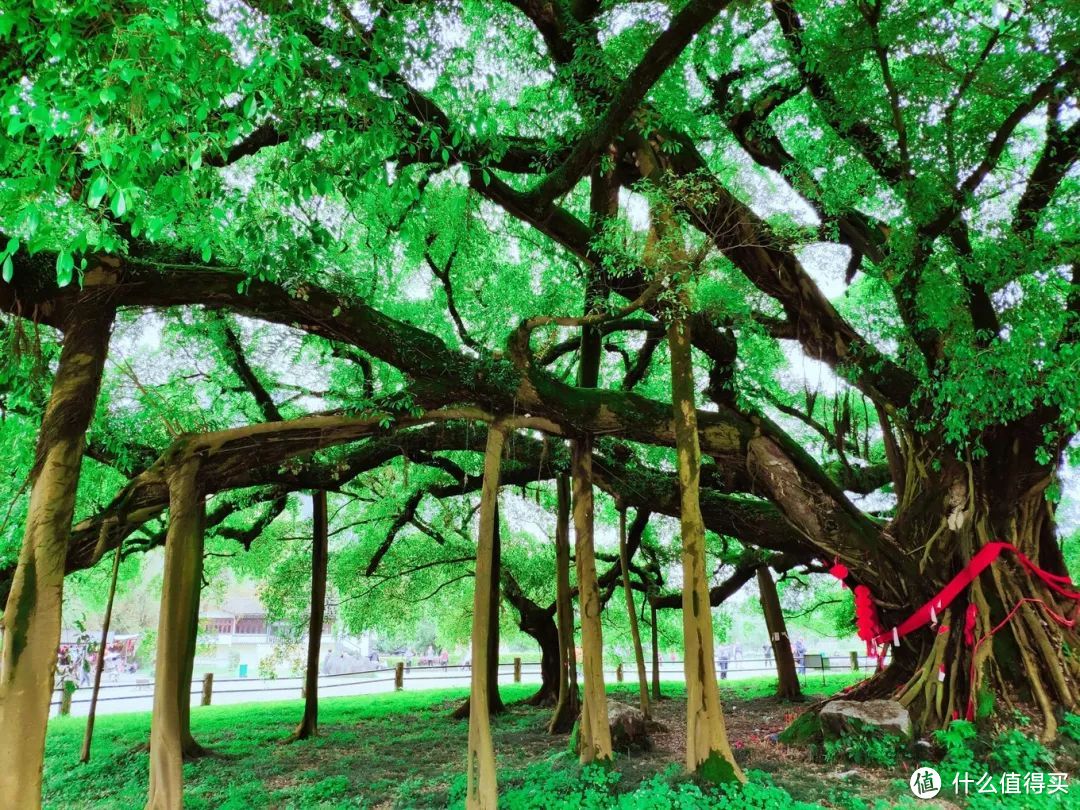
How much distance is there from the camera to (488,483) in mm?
5203

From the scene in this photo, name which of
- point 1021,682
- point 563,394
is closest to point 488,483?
point 563,394

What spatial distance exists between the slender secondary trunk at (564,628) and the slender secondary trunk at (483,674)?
2.28 meters

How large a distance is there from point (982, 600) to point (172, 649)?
663 cm

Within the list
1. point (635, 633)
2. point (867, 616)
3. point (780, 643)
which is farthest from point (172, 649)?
point (780, 643)

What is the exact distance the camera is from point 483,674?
186 inches

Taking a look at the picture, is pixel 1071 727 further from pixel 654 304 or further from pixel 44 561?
pixel 44 561

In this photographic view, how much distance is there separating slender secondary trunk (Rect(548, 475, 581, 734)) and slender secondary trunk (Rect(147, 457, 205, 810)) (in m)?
3.77

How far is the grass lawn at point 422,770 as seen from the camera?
435 cm

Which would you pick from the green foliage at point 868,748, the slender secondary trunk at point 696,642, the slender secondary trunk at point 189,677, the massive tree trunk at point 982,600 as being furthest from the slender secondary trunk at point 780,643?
the slender secondary trunk at point 189,677

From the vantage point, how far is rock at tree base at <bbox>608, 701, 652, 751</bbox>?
6043 millimetres

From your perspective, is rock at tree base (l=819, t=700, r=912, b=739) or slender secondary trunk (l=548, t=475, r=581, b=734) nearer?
rock at tree base (l=819, t=700, r=912, b=739)

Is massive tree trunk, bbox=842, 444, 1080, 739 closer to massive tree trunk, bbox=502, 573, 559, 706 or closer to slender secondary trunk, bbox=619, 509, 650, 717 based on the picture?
slender secondary trunk, bbox=619, 509, 650, 717
